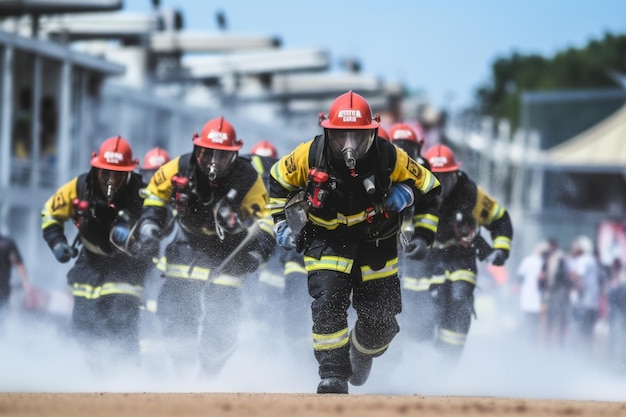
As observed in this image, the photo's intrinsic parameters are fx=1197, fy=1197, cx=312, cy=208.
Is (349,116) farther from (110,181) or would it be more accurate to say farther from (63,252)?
(63,252)

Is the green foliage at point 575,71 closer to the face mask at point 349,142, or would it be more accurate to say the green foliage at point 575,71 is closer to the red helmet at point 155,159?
the red helmet at point 155,159

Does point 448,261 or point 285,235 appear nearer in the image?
point 285,235

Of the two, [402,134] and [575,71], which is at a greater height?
[402,134]

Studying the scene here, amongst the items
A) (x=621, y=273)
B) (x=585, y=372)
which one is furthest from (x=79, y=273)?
(x=621, y=273)

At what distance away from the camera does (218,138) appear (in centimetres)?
915

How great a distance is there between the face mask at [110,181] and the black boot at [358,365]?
2.34 meters

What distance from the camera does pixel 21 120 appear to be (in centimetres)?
1825

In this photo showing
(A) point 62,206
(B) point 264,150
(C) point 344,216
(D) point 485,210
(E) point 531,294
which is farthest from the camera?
(E) point 531,294

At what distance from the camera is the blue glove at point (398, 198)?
771cm

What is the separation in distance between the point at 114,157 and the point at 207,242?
0.99 metres

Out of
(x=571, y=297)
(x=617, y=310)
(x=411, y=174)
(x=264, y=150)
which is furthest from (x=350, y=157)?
(x=571, y=297)

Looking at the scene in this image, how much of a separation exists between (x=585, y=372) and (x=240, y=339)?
12.3 feet

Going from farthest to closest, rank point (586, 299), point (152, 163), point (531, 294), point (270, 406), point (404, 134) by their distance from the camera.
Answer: point (531, 294)
point (586, 299)
point (152, 163)
point (404, 134)
point (270, 406)

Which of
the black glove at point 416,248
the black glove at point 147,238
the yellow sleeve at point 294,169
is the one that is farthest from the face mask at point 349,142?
the black glove at point 147,238
